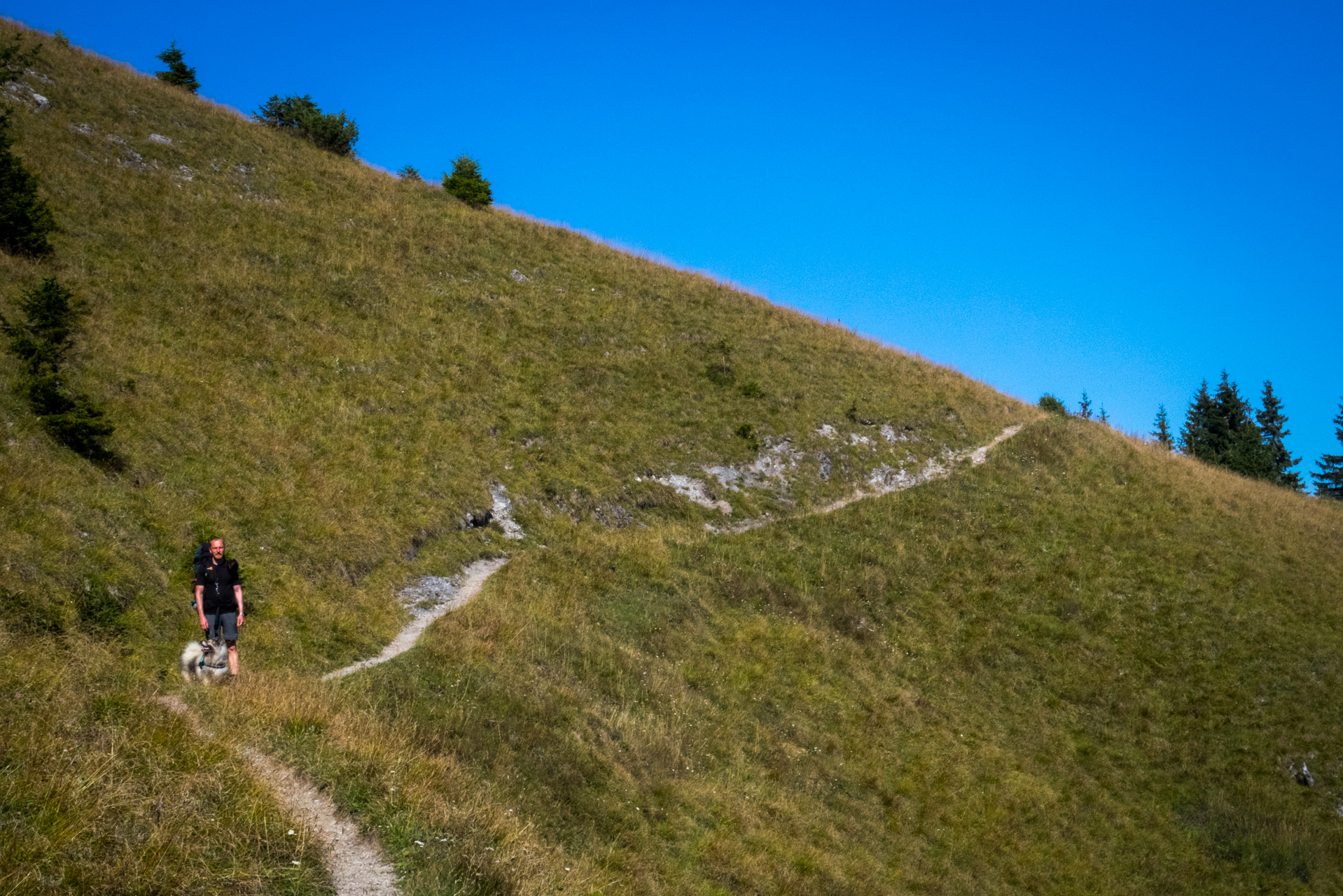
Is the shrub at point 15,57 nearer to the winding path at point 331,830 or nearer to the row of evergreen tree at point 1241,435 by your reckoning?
the winding path at point 331,830

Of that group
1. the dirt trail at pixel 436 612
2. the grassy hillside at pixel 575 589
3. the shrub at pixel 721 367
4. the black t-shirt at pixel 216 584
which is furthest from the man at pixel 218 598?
the shrub at pixel 721 367

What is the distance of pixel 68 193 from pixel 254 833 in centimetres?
3017

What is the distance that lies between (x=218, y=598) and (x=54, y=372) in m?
9.49

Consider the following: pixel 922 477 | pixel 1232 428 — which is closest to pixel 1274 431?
pixel 1232 428

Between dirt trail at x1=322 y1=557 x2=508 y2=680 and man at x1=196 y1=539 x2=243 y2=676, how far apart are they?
2.16 meters

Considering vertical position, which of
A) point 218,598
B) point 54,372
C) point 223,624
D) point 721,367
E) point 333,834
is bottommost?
point 333,834

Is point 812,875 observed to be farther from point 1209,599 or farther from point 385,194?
point 385,194

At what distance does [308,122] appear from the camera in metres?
44.6

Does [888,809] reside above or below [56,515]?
below

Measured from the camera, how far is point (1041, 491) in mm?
35062

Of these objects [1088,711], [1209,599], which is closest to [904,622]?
[1088,711]

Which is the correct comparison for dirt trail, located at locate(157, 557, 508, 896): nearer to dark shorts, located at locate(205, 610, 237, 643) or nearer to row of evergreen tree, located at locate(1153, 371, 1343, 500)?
dark shorts, located at locate(205, 610, 237, 643)

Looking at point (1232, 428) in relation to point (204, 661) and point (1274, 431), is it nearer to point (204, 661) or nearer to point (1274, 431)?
point (1274, 431)

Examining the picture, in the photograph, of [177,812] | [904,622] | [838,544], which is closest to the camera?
[177,812]
